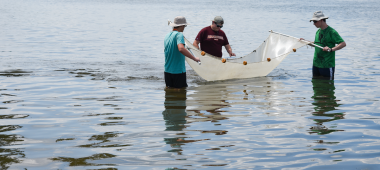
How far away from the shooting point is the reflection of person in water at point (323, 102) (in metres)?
5.95

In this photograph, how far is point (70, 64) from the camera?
12820 millimetres

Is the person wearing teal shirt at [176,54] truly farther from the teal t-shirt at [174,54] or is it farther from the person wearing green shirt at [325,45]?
the person wearing green shirt at [325,45]

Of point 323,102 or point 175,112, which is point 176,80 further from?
point 323,102

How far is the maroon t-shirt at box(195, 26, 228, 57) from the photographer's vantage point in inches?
369

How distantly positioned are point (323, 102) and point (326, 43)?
5.23 feet

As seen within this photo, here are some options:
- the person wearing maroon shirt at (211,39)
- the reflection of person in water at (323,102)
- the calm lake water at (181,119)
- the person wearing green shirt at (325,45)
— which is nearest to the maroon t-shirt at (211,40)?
the person wearing maroon shirt at (211,39)

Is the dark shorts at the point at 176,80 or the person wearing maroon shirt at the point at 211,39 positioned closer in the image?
the dark shorts at the point at 176,80

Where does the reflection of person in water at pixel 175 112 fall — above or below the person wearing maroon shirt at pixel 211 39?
below

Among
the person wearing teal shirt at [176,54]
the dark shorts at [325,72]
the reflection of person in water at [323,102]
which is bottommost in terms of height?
the reflection of person in water at [323,102]

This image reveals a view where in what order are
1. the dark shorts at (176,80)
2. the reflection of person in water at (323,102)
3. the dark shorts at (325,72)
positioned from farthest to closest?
the dark shorts at (325,72), the dark shorts at (176,80), the reflection of person in water at (323,102)

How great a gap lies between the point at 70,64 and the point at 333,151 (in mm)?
9953

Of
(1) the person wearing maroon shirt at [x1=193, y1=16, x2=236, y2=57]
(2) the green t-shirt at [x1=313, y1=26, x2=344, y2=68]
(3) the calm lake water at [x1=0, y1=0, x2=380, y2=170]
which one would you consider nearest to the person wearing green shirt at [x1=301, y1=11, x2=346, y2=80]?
(2) the green t-shirt at [x1=313, y1=26, x2=344, y2=68]

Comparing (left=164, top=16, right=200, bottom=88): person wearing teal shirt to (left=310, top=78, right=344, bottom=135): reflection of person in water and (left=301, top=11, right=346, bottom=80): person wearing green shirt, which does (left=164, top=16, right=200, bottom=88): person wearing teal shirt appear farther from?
(left=301, top=11, right=346, bottom=80): person wearing green shirt

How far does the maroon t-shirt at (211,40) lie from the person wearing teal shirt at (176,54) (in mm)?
1890
